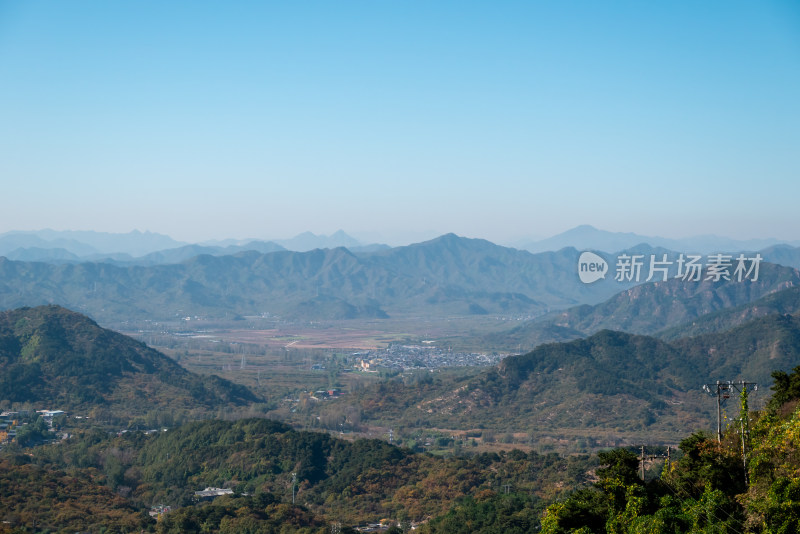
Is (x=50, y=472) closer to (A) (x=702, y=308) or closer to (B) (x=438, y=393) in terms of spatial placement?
(B) (x=438, y=393)

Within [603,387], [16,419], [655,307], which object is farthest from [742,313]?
[16,419]

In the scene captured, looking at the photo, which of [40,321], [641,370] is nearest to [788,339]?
[641,370]

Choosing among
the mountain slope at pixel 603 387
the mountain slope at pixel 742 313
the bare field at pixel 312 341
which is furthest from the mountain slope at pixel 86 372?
the mountain slope at pixel 742 313

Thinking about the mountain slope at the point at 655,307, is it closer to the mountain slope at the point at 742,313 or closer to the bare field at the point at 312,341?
the mountain slope at the point at 742,313

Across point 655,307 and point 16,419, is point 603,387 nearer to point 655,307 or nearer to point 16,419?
point 16,419

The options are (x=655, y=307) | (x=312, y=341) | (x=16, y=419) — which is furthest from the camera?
(x=312, y=341)

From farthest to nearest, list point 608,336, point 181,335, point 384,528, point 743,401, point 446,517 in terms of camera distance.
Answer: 1. point 181,335
2. point 608,336
3. point 384,528
4. point 446,517
5. point 743,401

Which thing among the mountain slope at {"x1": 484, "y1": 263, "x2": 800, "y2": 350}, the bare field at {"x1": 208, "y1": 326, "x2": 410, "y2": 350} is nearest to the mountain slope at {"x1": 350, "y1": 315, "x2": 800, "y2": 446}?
the mountain slope at {"x1": 484, "y1": 263, "x2": 800, "y2": 350}

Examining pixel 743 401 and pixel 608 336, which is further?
pixel 608 336

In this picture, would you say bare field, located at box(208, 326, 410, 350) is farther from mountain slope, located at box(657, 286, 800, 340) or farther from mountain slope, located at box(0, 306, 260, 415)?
mountain slope, located at box(657, 286, 800, 340)
